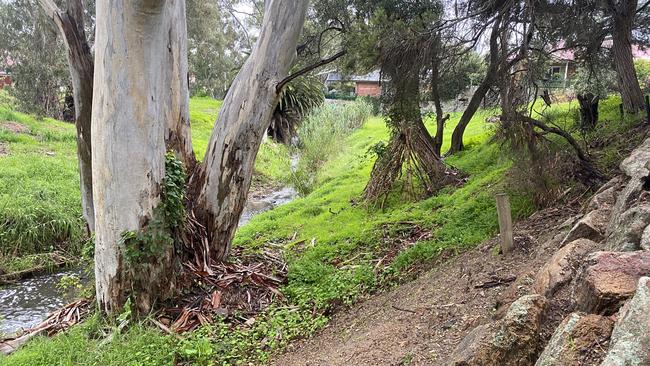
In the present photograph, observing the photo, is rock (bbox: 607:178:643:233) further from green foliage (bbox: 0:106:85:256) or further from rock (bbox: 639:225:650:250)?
green foliage (bbox: 0:106:85:256)

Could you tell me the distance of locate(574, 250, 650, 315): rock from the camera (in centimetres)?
204

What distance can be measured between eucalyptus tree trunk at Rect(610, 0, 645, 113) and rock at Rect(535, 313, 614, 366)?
21.0 ft

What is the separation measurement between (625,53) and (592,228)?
5699mm

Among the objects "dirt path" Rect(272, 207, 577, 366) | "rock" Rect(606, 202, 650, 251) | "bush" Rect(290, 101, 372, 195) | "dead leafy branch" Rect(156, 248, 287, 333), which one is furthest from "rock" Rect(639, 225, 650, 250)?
"bush" Rect(290, 101, 372, 195)

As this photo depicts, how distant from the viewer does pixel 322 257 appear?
6297 millimetres

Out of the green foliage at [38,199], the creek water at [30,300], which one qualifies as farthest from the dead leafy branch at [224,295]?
the green foliage at [38,199]

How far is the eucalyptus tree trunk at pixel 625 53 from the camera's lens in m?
7.13

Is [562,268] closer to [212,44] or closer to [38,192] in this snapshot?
[38,192]

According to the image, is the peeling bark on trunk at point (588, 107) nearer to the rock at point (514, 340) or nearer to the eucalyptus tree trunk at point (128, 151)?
the eucalyptus tree trunk at point (128, 151)

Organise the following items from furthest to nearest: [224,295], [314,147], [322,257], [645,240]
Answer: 1. [314,147]
2. [322,257]
3. [224,295]
4. [645,240]

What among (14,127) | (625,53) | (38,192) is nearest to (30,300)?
(38,192)

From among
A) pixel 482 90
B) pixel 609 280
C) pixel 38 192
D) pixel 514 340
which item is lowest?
pixel 38 192

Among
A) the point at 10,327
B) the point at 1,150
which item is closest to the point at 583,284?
the point at 10,327

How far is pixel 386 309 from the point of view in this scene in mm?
4391
